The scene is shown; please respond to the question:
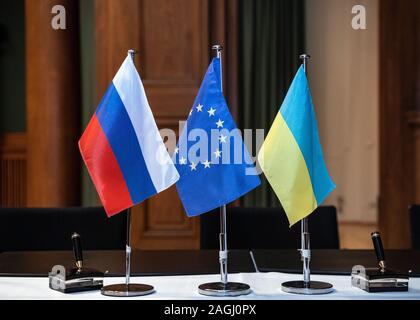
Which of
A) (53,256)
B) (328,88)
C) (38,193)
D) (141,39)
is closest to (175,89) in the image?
(141,39)

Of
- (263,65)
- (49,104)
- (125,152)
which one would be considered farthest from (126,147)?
(263,65)

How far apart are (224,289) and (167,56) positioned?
2915mm

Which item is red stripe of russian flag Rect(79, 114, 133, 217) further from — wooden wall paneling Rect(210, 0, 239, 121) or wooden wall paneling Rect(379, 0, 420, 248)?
wooden wall paneling Rect(379, 0, 420, 248)

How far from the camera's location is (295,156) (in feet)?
5.21

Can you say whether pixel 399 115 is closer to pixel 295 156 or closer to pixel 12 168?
pixel 12 168

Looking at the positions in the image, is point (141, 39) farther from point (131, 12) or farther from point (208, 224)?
point (208, 224)

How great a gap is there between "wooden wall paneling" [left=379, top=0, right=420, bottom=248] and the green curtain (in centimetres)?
172

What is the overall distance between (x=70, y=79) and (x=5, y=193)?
2.04m

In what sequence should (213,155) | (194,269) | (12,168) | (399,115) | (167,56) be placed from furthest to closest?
1. (12,168)
2. (399,115)
3. (167,56)
4. (194,269)
5. (213,155)

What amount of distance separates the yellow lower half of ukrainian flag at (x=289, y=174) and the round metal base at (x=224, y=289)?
0.21m

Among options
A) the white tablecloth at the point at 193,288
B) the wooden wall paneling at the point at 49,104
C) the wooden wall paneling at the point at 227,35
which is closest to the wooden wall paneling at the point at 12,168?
the wooden wall paneling at the point at 49,104

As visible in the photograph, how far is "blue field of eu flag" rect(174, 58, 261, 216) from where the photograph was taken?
1559 mm

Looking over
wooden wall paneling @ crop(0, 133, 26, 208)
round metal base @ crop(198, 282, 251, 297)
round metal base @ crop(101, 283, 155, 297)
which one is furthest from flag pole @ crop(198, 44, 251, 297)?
wooden wall paneling @ crop(0, 133, 26, 208)

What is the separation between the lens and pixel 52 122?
4.41 m
